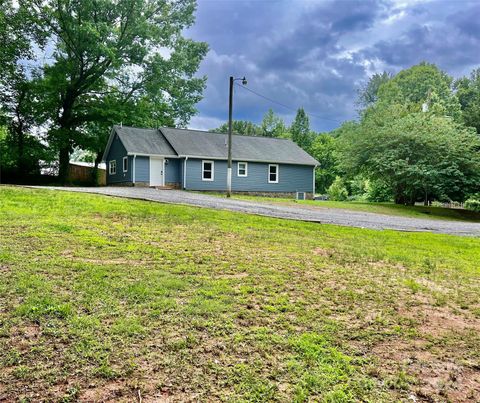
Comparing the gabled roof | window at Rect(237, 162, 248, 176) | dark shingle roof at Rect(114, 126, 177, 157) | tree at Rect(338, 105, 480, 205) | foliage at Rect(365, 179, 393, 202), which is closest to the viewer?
tree at Rect(338, 105, 480, 205)

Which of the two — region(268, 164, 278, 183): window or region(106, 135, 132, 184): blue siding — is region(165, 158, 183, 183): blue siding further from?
region(268, 164, 278, 183): window

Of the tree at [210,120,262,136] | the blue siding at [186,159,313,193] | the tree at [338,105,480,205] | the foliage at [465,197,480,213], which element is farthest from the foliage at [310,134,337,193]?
the foliage at [465,197,480,213]

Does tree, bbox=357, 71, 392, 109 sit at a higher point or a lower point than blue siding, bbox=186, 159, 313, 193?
higher

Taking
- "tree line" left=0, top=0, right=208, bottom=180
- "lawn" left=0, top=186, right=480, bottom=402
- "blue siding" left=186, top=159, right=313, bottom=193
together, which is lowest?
"lawn" left=0, top=186, right=480, bottom=402

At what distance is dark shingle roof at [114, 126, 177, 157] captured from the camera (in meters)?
21.8

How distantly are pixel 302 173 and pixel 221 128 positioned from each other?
29167mm

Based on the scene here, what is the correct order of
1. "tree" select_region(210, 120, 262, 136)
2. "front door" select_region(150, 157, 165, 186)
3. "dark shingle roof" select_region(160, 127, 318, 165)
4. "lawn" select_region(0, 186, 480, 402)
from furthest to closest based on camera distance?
"tree" select_region(210, 120, 262, 136) → "dark shingle roof" select_region(160, 127, 318, 165) → "front door" select_region(150, 157, 165, 186) → "lawn" select_region(0, 186, 480, 402)

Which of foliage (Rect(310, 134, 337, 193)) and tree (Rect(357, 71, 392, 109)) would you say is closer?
foliage (Rect(310, 134, 337, 193))

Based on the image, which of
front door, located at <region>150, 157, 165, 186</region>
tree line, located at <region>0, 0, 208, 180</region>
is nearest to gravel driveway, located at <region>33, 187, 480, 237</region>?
front door, located at <region>150, 157, 165, 186</region>

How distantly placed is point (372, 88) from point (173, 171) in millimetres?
43468

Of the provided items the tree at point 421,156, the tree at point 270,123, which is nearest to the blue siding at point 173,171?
the tree at point 421,156

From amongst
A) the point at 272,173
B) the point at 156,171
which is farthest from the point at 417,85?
the point at 156,171

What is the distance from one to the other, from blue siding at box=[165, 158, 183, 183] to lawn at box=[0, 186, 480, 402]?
1716 centimetres

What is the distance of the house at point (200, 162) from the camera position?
2205 cm
